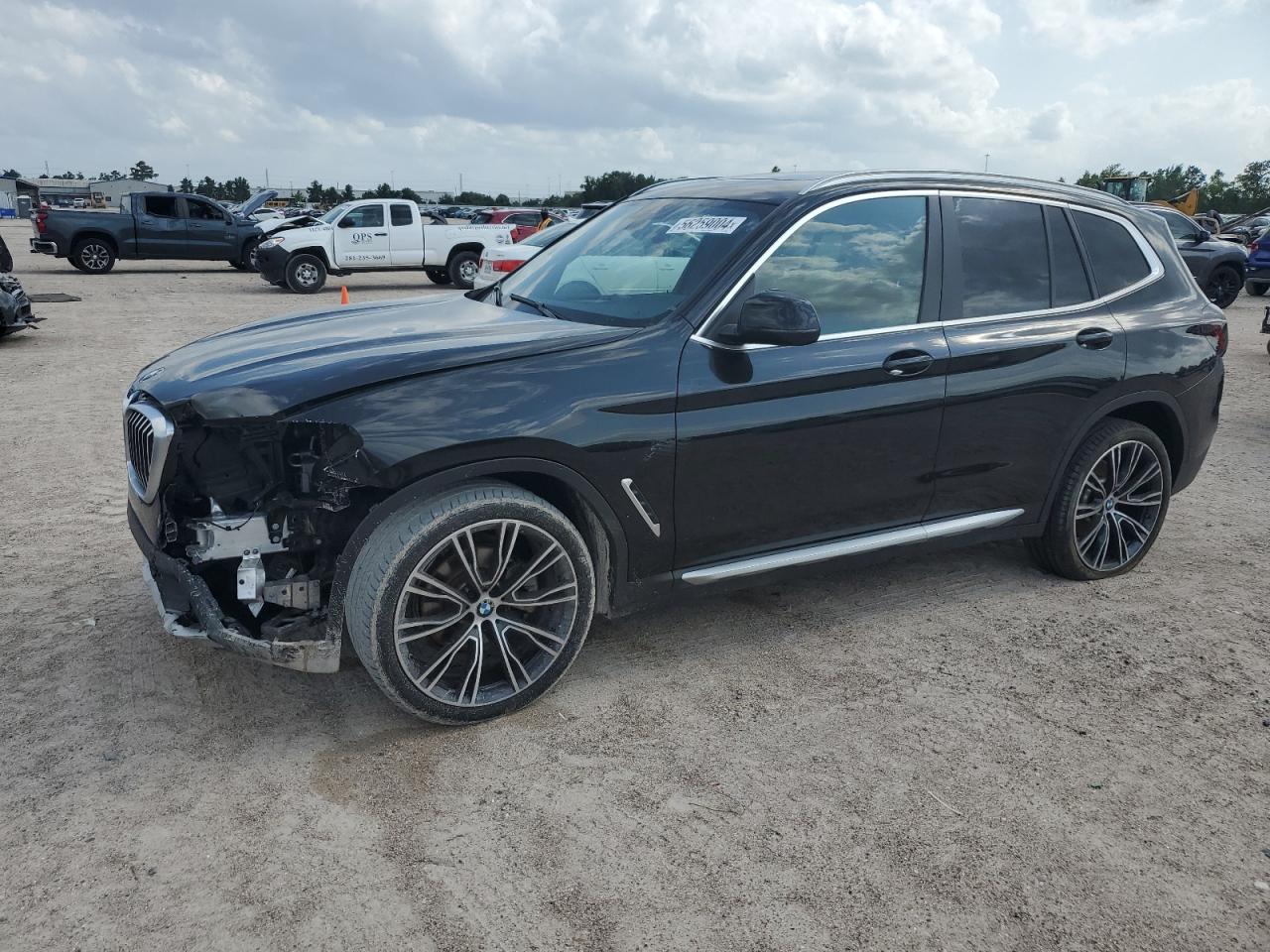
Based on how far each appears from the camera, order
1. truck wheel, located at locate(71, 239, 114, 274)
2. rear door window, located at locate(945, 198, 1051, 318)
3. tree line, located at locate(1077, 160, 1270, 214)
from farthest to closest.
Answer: tree line, located at locate(1077, 160, 1270, 214) < truck wheel, located at locate(71, 239, 114, 274) < rear door window, located at locate(945, 198, 1051, 318)

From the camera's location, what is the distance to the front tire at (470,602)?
130 inches

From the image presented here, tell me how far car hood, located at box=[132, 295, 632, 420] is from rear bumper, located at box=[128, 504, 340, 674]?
551 mm

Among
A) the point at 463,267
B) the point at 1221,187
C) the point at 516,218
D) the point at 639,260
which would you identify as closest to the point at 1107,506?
the point at 639,260

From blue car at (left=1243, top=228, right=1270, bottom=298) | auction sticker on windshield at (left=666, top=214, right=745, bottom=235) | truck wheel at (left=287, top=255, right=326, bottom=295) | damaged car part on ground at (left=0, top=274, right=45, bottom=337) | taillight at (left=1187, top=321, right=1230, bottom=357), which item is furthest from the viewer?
blue car at (left=1243, top=228, right=1270, bottom=298)

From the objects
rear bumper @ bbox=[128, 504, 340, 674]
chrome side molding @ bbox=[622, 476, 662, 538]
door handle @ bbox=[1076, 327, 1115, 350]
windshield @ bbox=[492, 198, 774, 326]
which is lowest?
rear bumper @ bbox=[128, 504, 340, 674]

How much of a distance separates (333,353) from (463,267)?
18600 millimetres

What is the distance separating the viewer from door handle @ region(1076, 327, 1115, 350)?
4652 mm

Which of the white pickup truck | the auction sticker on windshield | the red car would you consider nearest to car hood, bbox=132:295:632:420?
the auction sticker on windshield

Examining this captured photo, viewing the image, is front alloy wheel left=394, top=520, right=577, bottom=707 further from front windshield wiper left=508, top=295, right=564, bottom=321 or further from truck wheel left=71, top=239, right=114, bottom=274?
truck wheel left=71, top=239, right=114, bottom=274

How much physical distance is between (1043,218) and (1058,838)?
2886mm

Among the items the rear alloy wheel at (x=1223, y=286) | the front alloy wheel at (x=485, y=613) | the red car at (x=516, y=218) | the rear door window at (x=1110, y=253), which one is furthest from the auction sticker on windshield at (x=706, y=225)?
the red car at (x=516, y=218)

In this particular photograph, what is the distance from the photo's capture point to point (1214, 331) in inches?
201

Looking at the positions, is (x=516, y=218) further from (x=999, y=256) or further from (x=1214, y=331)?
(x=999, y=256)

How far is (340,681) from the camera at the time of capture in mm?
3965
